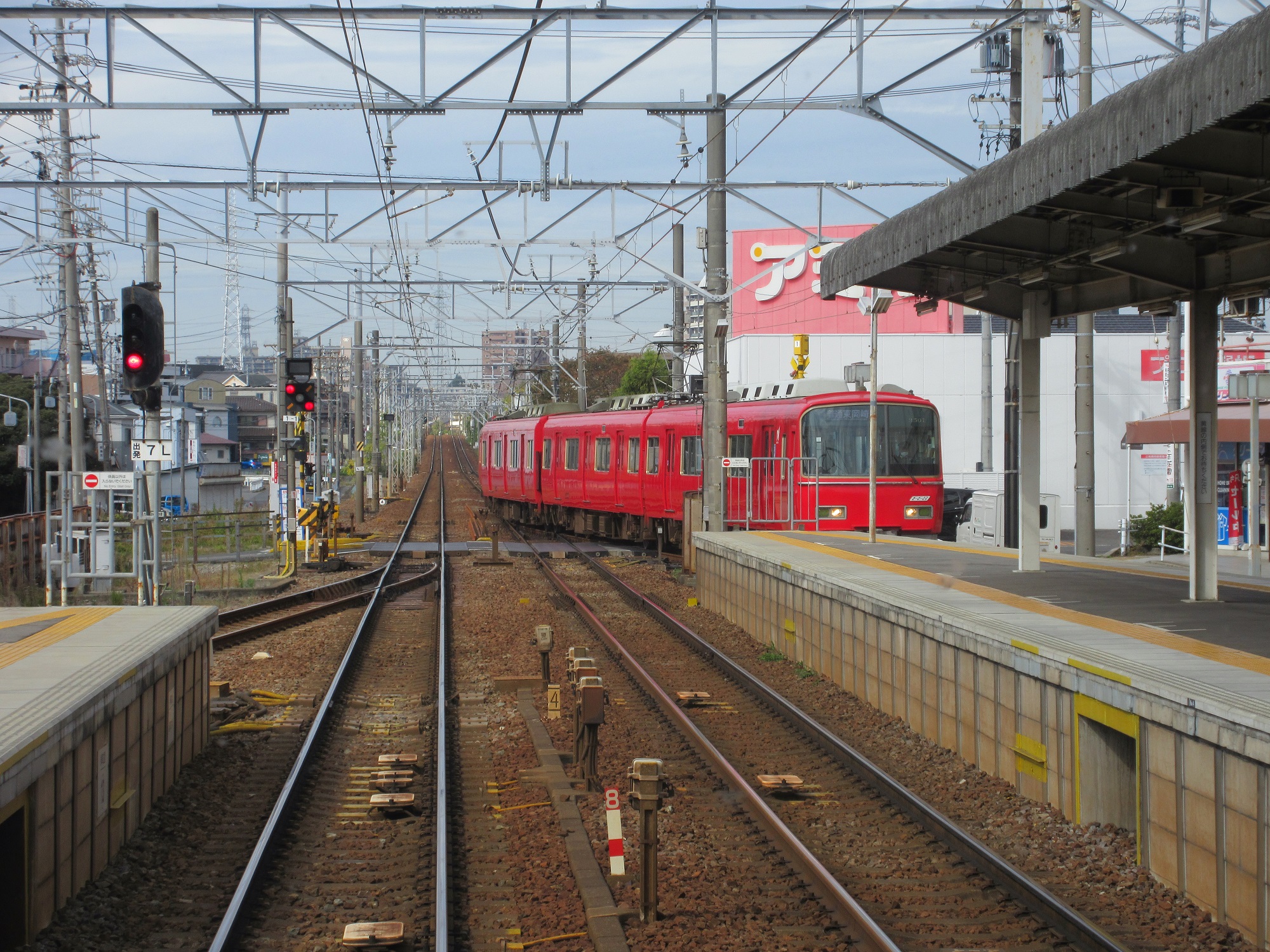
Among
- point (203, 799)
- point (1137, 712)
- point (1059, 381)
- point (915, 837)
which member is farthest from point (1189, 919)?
point (1059, 381)

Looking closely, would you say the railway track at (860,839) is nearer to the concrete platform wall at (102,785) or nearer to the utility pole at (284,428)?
the concrete platform wall at (102,785)

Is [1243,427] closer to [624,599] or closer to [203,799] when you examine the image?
[624,599]

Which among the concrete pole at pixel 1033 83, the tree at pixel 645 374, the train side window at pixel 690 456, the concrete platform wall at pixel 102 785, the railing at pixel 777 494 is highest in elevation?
the tree at pixel 645 374

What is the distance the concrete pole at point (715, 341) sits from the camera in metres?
16.7

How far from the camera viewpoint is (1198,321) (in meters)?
9.47

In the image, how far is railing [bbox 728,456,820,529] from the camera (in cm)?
1919

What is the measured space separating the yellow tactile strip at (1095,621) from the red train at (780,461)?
18.1 feet

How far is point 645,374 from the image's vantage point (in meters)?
66.7

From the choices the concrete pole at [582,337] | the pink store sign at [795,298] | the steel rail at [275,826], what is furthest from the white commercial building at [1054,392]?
the steel rail at [275,826]

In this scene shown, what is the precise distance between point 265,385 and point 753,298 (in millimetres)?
63159

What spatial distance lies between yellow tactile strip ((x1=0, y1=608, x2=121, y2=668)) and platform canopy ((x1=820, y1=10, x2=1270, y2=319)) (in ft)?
21.6

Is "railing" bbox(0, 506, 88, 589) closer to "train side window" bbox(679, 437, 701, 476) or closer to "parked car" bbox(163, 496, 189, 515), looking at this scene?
"parked car" bbox(163, 496, 189, 515)

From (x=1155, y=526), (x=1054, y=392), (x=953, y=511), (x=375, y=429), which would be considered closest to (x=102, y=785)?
(x=1155, y=526)

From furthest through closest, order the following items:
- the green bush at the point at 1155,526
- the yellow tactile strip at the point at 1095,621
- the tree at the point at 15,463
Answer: the tree at the point at 15,463 < the green bush at the point at 1155,526 < the yellow tactile strip at the point at 1095,621
